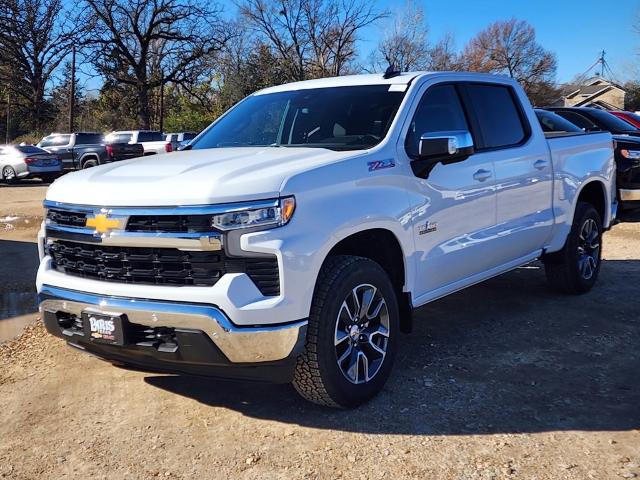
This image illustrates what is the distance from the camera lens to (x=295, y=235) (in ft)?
10.5

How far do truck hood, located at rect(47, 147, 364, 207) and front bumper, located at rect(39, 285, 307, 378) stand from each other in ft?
1.72

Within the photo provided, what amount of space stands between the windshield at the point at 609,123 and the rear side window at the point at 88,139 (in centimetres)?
A: 1969

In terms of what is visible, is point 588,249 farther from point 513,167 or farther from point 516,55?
point 516,55

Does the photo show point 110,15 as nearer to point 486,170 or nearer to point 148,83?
point 148,83

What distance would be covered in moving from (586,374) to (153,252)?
289 centimetres

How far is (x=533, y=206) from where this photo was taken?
207 inches

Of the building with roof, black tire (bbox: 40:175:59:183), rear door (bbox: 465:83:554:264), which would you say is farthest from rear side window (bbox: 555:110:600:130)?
the building with roof

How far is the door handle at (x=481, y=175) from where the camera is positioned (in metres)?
4.55

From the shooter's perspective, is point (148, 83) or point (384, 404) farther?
point (148, 83)

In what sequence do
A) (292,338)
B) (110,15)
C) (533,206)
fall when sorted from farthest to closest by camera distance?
(110,15), (533,206), (292,338)

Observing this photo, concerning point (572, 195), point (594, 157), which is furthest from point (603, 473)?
point (594, 157)

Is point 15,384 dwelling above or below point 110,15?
below

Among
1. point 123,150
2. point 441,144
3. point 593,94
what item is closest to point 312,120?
point 441,144

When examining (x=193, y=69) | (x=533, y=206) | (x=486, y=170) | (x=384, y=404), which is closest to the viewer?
(x=384, y=404)
